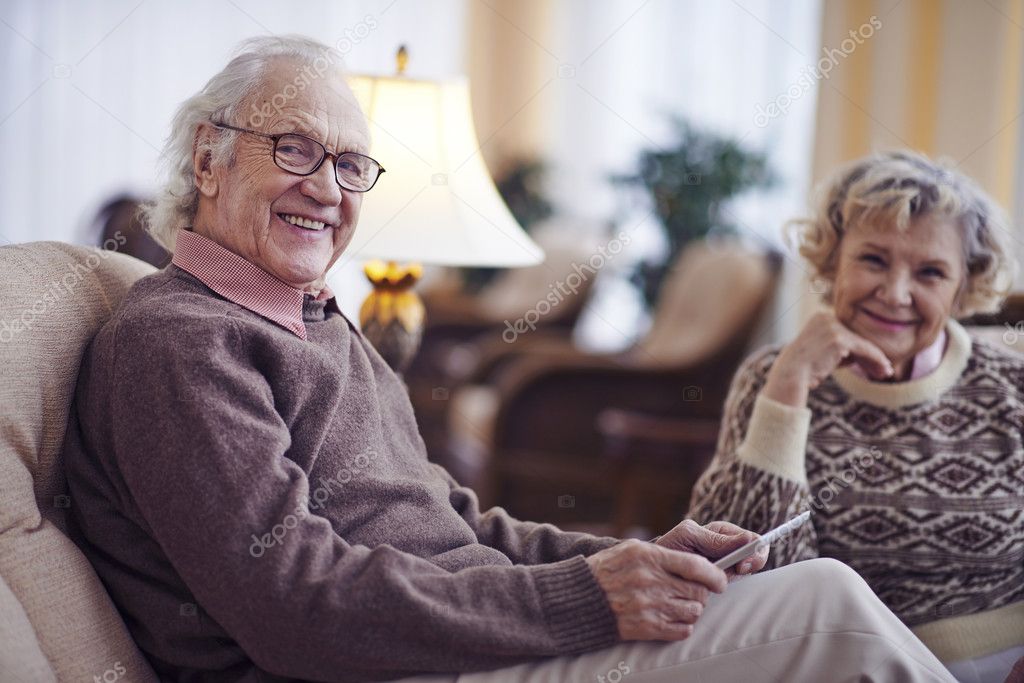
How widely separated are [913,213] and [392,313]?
→ 2.93ft

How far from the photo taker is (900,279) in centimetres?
167

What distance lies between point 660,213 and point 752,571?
9.76 feet

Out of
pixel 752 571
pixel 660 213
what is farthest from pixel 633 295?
pixel 752 571

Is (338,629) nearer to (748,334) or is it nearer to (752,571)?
(752,571)

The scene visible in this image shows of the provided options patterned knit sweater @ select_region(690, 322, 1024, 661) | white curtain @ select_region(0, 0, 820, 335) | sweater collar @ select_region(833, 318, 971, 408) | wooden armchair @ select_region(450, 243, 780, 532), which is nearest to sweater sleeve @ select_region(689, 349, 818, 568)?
patterned knit sweater @ select_region(690, 322, 1024, 661)

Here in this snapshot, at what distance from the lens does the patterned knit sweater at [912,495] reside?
159 cm

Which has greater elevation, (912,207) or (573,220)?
(912,207)

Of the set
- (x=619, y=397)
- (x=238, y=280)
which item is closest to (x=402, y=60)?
(x=238, y=280)

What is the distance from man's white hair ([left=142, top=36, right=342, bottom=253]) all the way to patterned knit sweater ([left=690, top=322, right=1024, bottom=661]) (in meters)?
0.83

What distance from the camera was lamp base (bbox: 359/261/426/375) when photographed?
76.2 inches

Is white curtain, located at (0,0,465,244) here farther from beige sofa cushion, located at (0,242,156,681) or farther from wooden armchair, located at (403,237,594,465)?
beige sofa cushion, located at (0,242,156,681)

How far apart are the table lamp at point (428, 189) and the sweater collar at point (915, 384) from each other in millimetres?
560

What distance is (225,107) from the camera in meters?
1.32

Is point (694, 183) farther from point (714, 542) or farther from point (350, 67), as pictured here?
point (714, 542)
